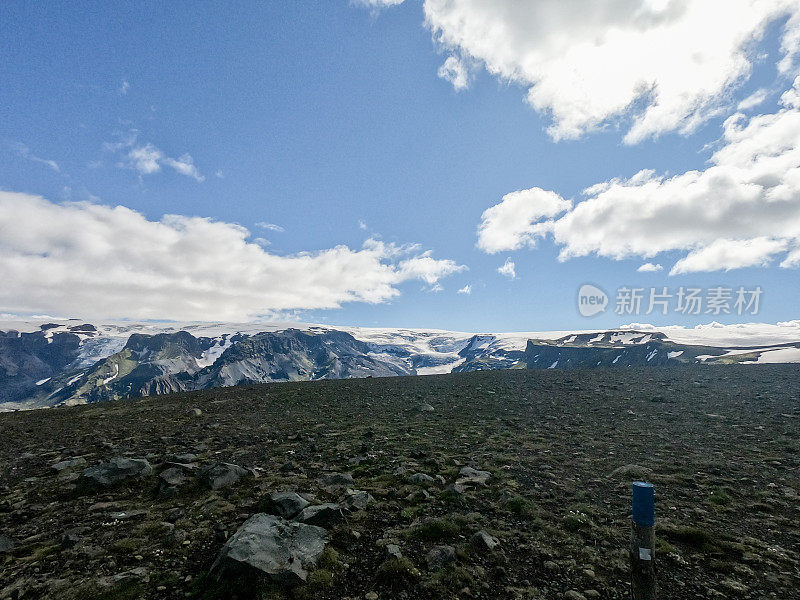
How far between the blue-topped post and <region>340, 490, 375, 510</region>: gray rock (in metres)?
5.84

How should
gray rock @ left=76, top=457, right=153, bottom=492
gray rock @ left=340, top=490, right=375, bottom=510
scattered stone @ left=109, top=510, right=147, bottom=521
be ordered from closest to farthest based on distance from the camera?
scattered stone @ left=109, top=510, right=147, bottom=521 < gray rock @ left=340, top=490, right=375, bottom=510 < gray rock @ left=76, top=457, right=153, bottom=492

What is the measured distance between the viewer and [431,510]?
920cm

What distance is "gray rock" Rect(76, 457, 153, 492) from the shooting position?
10359mm

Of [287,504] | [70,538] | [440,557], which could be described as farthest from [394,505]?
[70,538]

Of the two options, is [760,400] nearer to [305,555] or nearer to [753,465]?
[753,465]

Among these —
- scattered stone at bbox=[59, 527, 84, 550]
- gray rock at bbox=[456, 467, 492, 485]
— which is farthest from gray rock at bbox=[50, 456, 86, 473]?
gray rock at bbox=[456, 467, 492, 485]

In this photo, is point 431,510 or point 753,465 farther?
point 753,465

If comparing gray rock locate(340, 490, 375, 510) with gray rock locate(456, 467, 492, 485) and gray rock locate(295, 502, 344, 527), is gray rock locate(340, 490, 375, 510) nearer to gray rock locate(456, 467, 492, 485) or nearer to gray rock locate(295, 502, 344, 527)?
gray rock locate(295, 502, 344, 527)

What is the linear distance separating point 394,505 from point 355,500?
1015 mm

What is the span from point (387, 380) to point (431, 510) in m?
26.3

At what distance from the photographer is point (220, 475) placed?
1068cm

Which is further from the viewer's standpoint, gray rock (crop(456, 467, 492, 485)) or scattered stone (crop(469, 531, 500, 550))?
gray rock (crop(456, 467, 492, 485))

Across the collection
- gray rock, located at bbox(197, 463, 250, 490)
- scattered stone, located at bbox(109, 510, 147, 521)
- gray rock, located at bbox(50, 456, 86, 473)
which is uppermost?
gray rock, located at bbox(197, 463, 250, 490)

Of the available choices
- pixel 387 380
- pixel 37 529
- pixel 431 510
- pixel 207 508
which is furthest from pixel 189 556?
pixel 387 380
